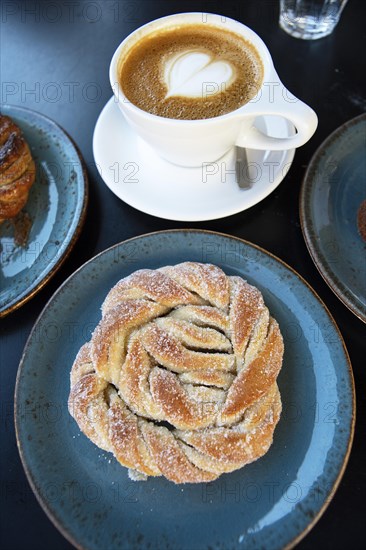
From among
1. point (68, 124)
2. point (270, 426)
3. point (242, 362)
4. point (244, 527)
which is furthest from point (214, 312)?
point (68, 124)

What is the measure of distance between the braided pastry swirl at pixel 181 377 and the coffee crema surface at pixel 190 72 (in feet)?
1.14

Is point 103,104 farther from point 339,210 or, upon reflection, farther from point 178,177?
point 339,210

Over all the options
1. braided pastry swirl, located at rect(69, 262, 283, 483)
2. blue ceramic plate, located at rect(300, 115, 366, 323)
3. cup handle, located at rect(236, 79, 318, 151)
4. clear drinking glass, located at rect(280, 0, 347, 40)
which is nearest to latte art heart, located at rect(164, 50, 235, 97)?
cup handle, located at rect(236, 79, 318, 151)

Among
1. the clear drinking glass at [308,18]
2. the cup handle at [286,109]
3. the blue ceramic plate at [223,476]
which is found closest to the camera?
the blue ceramic plate at [223,476]

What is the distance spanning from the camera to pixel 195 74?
100cm

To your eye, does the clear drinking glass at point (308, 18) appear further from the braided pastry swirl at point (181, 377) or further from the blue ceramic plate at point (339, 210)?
the braided pastry swirl at point (181, 377)

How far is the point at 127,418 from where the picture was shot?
2.53 ft

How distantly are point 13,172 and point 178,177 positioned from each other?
1.21ft

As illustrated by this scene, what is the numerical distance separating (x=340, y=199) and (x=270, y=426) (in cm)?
55

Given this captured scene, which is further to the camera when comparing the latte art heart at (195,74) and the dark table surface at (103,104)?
the latte art heart at (195,74)

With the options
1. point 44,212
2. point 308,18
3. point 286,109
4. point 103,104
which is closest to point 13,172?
point 44,212

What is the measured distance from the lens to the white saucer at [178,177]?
3.39 ft

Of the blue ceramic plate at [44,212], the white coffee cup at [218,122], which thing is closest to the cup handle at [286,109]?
the white coffee cup at [218,122]

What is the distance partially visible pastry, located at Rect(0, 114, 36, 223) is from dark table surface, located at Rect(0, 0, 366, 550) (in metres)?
0.15
